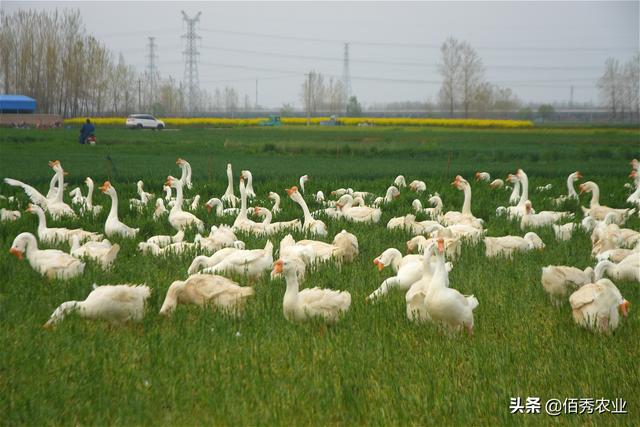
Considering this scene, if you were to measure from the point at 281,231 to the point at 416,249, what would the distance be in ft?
9.65

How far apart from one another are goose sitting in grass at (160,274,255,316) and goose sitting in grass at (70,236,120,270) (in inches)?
76.8

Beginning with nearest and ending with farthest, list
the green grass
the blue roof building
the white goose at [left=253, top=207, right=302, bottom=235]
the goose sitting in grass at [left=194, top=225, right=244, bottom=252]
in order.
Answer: the green grass, the goose sitting in grass at [left=194, top=225, right=244, bottom=252], the white goose at [left=253, top=207, right=302, bottom=235], the blue roof building

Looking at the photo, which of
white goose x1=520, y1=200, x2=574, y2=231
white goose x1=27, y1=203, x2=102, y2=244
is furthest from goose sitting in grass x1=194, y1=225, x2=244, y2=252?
white goose x1=520, y1=200, x2=574, y2=231

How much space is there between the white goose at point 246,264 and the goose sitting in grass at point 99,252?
130 centimetres

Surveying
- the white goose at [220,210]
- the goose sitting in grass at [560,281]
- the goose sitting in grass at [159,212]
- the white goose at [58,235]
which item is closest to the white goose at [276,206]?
the white goose at [220,210]

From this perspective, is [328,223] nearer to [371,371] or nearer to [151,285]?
[151,285]

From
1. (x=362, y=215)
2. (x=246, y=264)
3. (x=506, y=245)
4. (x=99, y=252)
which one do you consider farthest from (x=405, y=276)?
(x=362, y=215)

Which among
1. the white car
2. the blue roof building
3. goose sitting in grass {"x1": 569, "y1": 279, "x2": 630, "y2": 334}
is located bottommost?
goose sitting in grass {"x1": 569, "y1": 279, "x2": 630, "y2": 334}

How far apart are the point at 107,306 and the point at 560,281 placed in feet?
16.5

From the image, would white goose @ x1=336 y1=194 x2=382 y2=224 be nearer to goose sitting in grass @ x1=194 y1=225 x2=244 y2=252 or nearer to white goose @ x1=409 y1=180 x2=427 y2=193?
goose sitting in grass @ x1=194 y1=225 x2=244 y2=252

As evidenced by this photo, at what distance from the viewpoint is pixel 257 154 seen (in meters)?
41.1

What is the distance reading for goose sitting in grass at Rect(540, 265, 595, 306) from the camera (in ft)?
29.1

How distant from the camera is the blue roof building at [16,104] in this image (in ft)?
236

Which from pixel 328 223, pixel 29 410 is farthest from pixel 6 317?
pixel 328 223
